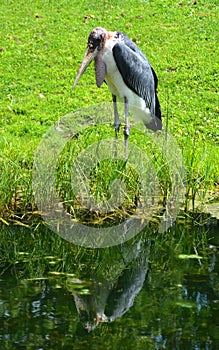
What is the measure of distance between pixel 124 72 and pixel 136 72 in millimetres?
211

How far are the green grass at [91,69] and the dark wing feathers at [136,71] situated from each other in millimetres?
700

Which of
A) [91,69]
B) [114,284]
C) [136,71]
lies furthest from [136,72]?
[91,69]

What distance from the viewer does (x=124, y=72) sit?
788cm

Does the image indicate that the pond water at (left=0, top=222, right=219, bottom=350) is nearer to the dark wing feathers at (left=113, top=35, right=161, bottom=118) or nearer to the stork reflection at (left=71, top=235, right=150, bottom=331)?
the stork reflection at (left=71, top=235, right=150, bottom=331)

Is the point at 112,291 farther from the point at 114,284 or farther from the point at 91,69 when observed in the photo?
the point at 91,69

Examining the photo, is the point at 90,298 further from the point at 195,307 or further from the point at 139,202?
the point at 139,202

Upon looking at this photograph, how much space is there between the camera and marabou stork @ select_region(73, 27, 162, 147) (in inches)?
304

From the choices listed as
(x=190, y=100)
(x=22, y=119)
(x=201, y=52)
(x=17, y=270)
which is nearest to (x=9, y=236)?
(x=17, y=270)

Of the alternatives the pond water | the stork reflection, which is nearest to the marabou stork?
the pond water

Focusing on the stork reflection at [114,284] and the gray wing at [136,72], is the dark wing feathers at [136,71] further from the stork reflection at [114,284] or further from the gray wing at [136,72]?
the stork reflection at [114,284]

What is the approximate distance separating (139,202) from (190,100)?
4.48 m

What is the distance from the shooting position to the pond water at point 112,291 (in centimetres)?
434

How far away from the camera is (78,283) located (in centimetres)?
526

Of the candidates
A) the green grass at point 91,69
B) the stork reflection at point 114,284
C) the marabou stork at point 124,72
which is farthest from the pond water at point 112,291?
the marabou stork at point 124,72
